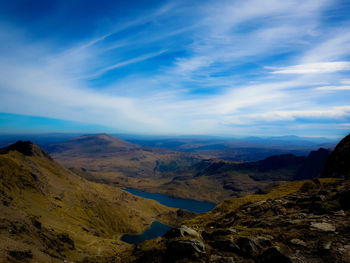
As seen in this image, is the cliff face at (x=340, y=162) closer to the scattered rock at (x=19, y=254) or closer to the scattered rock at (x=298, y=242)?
the scattered rock at (x=298, y=242)

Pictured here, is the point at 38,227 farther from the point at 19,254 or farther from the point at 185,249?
the point at 185,249

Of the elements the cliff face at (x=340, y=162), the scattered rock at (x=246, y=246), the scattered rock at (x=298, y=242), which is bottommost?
the scattered rock at (x=246, y=246)

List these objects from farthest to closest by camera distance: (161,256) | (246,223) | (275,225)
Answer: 1. (246,223)
2. (275,225)
3. (161,256)

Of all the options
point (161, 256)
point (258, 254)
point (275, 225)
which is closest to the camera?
point (258, 254)

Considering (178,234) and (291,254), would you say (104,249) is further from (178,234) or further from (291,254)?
(291,254)

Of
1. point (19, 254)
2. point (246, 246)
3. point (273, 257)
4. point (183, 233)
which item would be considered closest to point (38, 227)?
point (19, 254)

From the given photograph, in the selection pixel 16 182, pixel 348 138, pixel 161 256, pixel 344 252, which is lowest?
pixel 16 182

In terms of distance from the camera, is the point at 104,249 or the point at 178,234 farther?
the point at 104,249

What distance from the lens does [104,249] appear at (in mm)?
136875

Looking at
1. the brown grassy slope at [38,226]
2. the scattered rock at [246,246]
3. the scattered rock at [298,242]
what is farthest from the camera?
the brown grassy slope at [38,226]

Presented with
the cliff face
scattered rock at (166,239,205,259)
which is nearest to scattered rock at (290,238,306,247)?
scattered rock at (166,239,205,259)

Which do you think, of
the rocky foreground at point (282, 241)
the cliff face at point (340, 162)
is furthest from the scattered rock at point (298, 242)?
the cliff face at point (340, 162)

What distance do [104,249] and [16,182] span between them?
94039 millimetres

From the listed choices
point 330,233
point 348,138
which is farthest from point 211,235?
point 348,138
